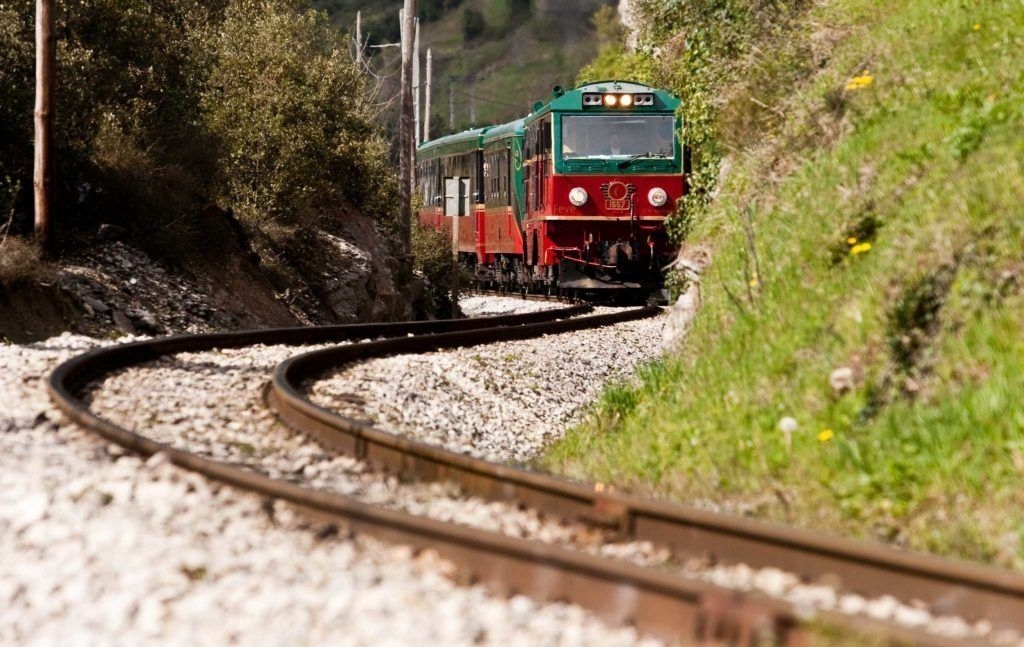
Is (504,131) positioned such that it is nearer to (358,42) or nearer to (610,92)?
(610,92)

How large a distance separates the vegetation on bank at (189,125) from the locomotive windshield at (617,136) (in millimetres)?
6647

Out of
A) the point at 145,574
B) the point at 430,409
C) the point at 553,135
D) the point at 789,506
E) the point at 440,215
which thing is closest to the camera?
the point at 145,574

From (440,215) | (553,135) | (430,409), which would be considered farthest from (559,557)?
(440,215)

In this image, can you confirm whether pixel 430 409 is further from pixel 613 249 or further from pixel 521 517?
pixel 613 249

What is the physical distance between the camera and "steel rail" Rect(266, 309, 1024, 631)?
473 cm

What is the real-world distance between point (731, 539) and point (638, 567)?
1044 mm

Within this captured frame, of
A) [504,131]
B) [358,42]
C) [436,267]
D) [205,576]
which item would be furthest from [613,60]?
[205,576]

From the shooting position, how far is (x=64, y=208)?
69.9 ft

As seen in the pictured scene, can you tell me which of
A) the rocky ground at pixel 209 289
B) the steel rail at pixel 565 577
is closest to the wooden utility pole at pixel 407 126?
the rocky ground at pixel 209 289

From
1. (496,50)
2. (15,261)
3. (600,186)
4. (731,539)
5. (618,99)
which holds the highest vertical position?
(496,50)

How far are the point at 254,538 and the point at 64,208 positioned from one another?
55.9 feet

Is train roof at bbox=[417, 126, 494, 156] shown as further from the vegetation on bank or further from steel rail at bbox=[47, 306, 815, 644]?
steel rail at bbox=[47, 306, 815, 644]

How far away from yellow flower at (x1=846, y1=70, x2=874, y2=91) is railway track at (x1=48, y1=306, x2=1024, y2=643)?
18.4ft

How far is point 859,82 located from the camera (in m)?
11.5
